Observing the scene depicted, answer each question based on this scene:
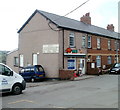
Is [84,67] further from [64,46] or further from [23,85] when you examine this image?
[23,85]

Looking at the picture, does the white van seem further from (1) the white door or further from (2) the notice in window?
(1) the white door

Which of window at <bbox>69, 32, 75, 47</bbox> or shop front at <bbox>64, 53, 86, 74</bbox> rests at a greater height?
window at <bbox>69, 32, 75, 47</bbox>

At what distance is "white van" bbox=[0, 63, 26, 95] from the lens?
38.3 feet

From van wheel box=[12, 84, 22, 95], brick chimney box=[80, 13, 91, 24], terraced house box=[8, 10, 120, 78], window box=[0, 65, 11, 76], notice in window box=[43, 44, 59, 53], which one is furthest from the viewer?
brick chimney box=[80, 13, 91, 24]

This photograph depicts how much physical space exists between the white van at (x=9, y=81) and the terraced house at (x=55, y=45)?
10.1 m

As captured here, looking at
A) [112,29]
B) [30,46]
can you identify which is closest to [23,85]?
[30,46]

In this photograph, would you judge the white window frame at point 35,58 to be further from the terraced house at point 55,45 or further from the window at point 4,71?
the window at point 4,71

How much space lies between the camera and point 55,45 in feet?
74.9

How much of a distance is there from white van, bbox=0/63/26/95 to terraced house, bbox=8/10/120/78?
1013 cm

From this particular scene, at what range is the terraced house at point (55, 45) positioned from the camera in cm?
2291

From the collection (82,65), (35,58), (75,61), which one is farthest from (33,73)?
(82,65)

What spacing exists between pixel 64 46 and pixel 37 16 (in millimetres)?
5552

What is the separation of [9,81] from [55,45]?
11.5 meters

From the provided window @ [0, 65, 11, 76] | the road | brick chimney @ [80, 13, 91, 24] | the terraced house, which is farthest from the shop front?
window @ [0, 65, 11, 76]
